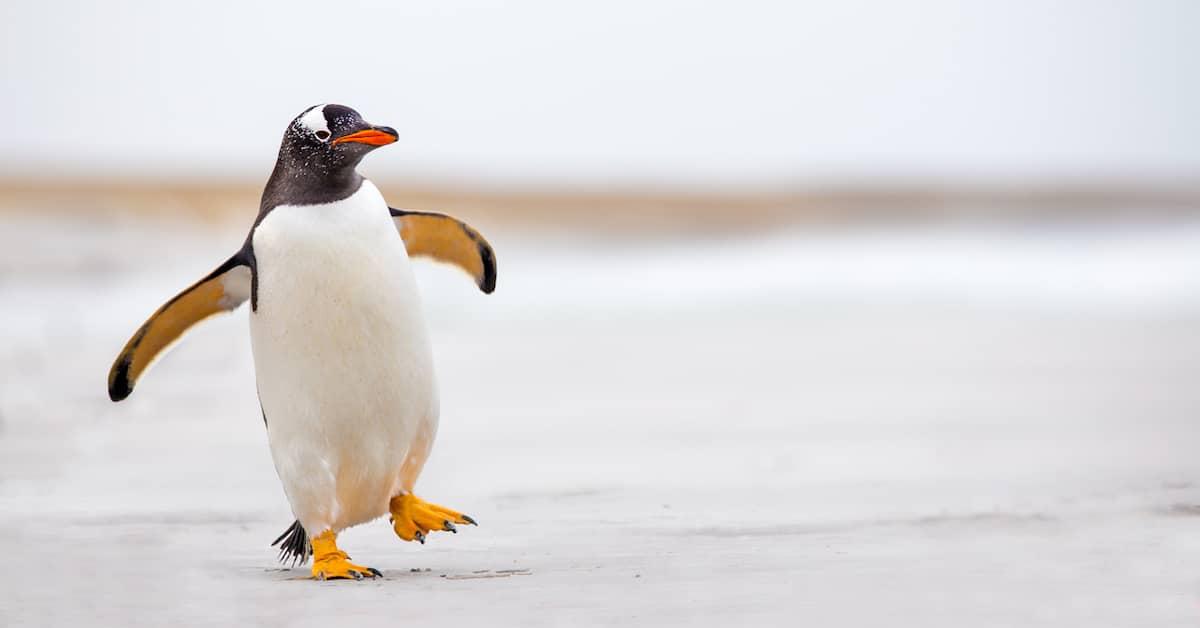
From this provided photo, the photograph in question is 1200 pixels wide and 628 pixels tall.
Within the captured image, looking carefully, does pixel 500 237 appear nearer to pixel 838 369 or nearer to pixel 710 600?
pixel 838 369

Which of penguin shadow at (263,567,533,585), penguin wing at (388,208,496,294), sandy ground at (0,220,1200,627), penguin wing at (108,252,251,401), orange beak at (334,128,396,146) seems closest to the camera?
sandy ground at (0,220,1200,627)

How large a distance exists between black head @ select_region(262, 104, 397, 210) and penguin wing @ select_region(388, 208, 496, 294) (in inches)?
16.2

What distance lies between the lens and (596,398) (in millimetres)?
7086

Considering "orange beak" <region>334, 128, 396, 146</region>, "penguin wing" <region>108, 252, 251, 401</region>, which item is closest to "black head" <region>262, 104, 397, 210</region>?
"orange beak" <region>334, 128, 396, 146</region>

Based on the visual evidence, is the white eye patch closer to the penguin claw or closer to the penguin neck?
the penguin neck

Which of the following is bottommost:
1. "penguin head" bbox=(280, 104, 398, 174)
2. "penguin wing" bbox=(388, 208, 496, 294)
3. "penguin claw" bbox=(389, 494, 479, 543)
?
"penguin claw" bbox=(389, 494, 479, 543)

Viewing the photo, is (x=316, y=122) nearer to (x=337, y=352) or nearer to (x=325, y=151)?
(x=325, y=151)

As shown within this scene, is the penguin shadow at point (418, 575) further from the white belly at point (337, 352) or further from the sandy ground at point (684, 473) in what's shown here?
the white belly at point (337, 352)

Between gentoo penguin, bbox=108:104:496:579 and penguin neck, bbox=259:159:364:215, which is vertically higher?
penguin neck, bbox=259:159:364:215

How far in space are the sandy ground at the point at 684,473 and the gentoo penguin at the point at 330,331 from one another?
0.69 ft

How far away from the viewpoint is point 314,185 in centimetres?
369

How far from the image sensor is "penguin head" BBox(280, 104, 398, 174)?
3.64m

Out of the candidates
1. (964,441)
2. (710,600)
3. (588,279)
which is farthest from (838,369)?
(588,279)

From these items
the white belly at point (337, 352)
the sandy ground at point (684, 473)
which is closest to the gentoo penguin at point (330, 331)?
the white belly at point (337, 352)
